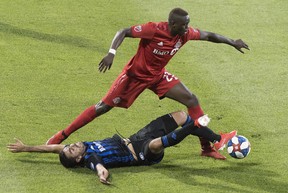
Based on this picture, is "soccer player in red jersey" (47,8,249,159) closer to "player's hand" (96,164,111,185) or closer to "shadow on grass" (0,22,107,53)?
"player's hand" (96,164,111,185)

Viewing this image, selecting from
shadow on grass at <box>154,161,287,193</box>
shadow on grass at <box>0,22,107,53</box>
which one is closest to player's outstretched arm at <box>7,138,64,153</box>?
shadow on grass at <box>154,161,287,193</box>

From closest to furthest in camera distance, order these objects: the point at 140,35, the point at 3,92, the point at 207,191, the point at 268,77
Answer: the point at 207,191
the point at 140,35
the point at 3,92
the point at 268,77

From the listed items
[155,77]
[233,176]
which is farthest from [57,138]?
[233,176]

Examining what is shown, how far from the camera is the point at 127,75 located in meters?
13.5

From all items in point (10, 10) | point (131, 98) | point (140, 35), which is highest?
point (140, 35)

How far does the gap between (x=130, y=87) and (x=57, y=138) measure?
4.16 ft

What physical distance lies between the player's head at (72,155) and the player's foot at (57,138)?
689 millimetres

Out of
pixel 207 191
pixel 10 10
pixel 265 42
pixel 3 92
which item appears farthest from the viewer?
pixel 10 10

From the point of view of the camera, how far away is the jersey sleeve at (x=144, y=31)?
42.8 feet

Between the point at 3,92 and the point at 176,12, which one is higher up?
the point at 176,12

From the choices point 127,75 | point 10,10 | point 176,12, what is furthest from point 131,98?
point 10,10

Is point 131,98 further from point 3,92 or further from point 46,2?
point 46,2

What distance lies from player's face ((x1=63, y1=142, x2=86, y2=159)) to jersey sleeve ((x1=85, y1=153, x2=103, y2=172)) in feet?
0.35

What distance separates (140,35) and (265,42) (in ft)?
18.9
